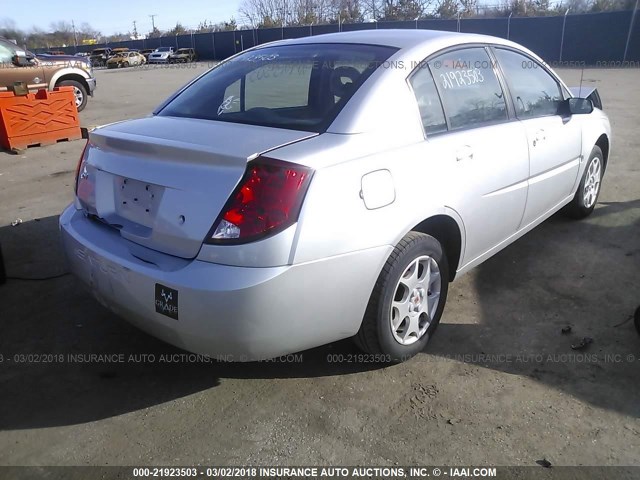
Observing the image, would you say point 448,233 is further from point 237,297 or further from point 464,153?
point 237,297

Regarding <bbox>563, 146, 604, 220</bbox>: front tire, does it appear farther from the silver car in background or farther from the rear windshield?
the rear windshield

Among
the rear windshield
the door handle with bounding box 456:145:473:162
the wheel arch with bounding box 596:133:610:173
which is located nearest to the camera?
the rear windshield

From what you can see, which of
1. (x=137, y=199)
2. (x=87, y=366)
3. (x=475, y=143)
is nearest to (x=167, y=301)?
(x=137, y=199)

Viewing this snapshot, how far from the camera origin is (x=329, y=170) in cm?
226

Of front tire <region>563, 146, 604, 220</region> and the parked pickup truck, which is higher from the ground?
the parked pickup truck

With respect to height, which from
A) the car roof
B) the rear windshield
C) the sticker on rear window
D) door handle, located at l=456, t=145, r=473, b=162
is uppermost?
the car roof

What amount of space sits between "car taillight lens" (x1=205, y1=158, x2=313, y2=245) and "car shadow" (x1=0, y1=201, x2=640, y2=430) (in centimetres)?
102

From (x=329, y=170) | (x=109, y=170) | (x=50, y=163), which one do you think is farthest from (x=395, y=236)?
(x=50, y=163)

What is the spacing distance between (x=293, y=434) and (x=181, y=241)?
39.4 inches

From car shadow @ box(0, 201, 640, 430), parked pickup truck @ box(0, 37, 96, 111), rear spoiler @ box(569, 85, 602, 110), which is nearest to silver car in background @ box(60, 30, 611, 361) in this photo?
car shadow @ box(0, 201, 640, 430)

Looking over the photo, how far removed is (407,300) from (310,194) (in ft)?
3.04

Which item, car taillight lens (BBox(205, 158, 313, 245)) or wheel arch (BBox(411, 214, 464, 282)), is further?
wheel arch (BBox(411, 214, 464, 282))

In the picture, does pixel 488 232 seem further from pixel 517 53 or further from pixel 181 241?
pixel 181 241

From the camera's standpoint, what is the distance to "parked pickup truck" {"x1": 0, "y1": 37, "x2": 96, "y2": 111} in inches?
445
